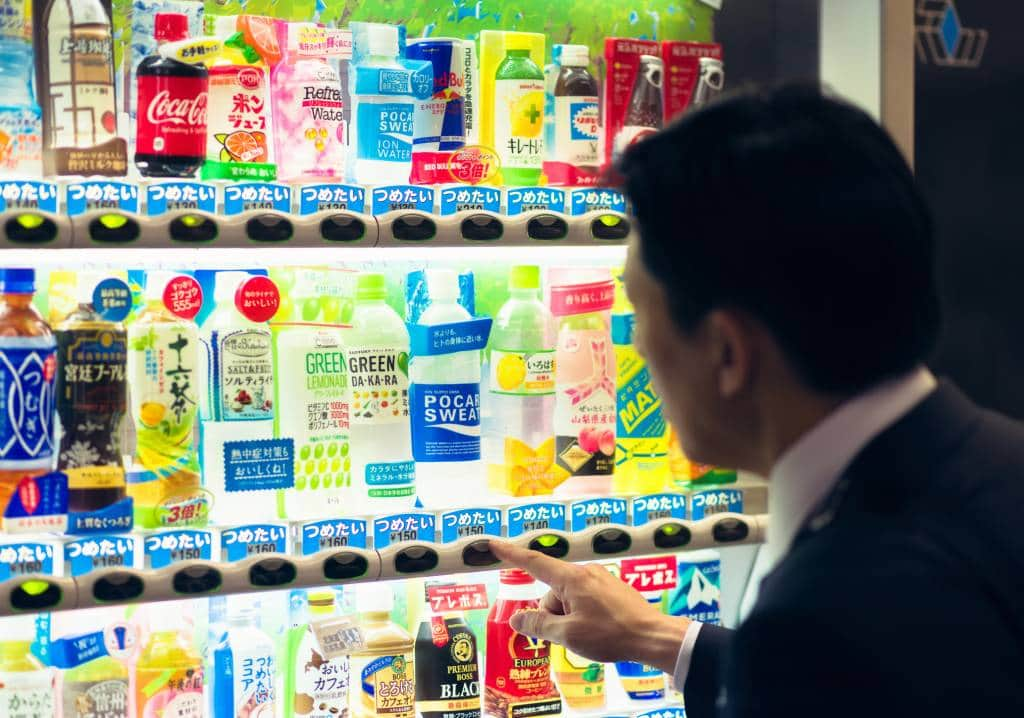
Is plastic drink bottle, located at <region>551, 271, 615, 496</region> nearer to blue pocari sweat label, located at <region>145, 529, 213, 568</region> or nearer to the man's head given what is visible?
blue pocari sweat label, located at <region>145, 529, 213, 568</region>

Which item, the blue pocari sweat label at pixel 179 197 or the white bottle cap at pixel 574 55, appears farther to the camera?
the white bottle cap at pixel 574 55

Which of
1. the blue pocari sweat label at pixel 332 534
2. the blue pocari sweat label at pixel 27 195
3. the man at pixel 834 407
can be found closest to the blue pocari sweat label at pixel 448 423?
the blue pocari sweat label at pixel 332 534

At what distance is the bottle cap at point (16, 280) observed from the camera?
203cm

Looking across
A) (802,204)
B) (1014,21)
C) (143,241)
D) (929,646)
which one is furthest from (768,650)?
(1014,21)

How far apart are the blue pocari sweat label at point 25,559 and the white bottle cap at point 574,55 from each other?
4.65 ft

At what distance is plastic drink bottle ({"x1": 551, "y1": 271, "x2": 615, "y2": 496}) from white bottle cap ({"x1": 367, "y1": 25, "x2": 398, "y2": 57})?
62cm

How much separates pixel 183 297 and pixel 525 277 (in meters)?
0.71

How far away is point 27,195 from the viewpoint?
1.95 metres

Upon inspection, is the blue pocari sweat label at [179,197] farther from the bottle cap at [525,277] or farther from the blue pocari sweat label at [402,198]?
the bottle cap at [525,277]

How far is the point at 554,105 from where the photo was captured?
253cm

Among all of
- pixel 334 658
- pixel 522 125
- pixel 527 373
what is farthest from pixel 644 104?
pixel 334 658

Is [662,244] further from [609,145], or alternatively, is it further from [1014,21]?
[1014,21]

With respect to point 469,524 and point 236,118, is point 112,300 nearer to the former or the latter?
point 236,118

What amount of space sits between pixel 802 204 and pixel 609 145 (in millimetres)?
1426
